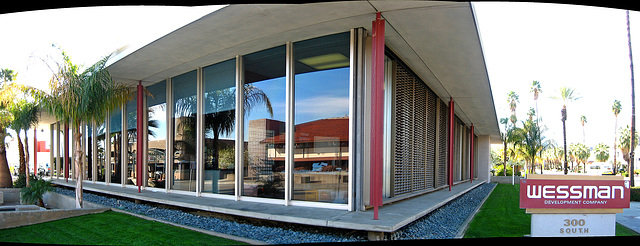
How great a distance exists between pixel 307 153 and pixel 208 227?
2.27 metres

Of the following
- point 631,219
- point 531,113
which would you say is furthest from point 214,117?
point 531,113

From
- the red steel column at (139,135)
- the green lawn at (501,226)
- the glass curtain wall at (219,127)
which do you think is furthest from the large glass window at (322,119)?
the red steel column at (139,135)

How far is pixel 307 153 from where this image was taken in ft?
25.2

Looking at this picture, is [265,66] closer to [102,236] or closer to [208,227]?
[208,227]

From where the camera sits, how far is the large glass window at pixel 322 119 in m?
7.25

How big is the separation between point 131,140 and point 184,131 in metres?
3.38

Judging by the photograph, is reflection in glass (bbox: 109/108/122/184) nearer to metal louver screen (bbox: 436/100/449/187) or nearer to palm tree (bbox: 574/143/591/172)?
metal louver screen (bbox: 436/100/449/187)

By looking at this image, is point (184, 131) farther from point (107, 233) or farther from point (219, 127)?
point (107, 233)

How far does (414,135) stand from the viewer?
1089cm

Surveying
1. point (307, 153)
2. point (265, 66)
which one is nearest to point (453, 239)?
point (307, 153)

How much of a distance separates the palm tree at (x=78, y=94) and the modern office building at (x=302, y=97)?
0.59m

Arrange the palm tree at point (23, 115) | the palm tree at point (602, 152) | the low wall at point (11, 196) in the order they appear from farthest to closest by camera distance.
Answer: the palm tree at point (602, 152), the low wall at point (11, 196), the palm tree at point (23, 115)

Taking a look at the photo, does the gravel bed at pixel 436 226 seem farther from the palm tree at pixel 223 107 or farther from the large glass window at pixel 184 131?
the large glass window at pixel 184 131

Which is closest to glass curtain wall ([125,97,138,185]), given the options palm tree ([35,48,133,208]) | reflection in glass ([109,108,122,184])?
reflection in glass ([109,108,122,184])
